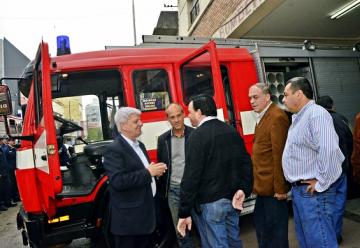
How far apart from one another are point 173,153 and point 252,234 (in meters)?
2.10

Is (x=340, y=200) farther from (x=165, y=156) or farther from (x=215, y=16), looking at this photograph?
(x=215, y=16)

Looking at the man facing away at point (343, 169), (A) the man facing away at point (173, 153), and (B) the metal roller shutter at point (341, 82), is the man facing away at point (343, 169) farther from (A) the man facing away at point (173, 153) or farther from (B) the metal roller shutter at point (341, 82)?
(A) the man facing away at point (173, 153)

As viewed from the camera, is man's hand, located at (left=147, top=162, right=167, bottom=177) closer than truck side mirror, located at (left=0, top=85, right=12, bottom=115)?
Yes

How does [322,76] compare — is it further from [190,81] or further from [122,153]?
[122,153]

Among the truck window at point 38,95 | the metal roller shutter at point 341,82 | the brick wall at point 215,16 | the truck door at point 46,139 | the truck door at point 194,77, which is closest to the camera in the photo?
the truck door at point 46,139

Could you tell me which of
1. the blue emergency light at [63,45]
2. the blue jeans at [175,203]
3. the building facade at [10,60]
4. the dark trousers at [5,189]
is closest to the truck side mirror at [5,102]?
the blue emergency light at [63,45]

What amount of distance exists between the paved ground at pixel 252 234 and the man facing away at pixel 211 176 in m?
2.00

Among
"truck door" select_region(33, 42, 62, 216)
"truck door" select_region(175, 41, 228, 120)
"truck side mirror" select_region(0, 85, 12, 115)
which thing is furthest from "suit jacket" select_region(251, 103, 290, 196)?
"truck side mirror" select_region(0, 85, 12, 115)

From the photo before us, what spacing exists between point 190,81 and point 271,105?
157 cm

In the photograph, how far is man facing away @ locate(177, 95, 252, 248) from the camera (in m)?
2.60

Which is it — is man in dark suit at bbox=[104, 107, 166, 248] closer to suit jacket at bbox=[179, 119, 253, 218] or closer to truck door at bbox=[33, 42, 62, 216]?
suit jacket at bbox=[179, 119, 253, 218]

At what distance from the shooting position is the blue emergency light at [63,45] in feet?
15.9

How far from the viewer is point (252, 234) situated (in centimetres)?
493

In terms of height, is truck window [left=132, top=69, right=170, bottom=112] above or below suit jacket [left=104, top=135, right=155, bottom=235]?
above
